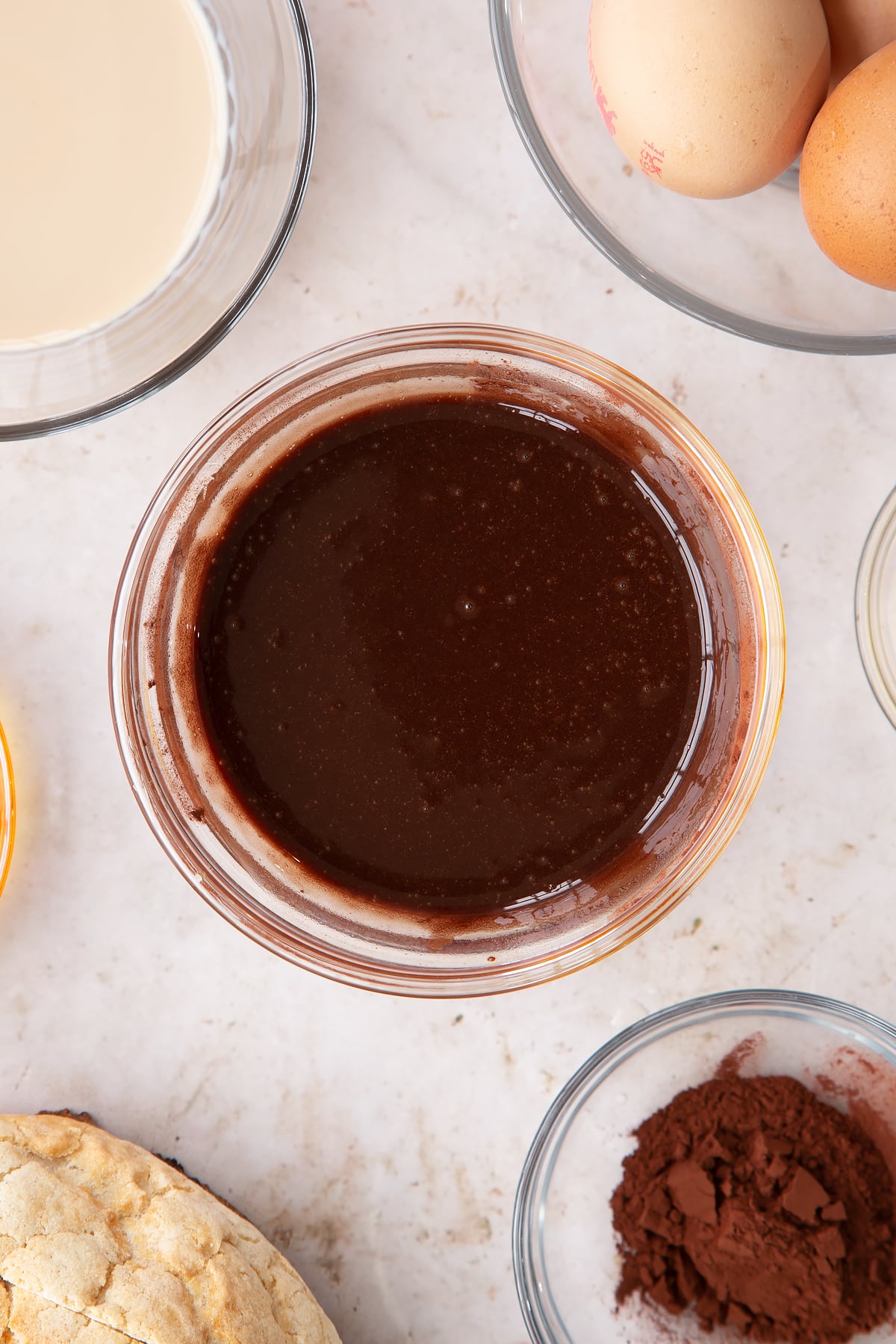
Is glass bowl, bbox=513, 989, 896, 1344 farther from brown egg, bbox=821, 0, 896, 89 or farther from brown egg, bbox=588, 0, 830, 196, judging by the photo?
brown egg, bbox=821, 0, 896, 89

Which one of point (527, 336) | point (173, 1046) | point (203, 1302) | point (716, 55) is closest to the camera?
point (716, 55)

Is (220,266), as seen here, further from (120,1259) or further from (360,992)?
(120,1259)

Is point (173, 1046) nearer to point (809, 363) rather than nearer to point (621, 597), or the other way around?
point (621, 597)

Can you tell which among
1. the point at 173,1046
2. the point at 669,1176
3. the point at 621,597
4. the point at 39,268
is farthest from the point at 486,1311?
the point at 39,268

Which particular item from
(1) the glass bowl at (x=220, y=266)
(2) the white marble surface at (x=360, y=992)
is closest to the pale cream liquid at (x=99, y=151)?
(1) the glass bowl at (x=220, y=266)

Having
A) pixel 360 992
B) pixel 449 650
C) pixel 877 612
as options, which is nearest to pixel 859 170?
pixel 877 612

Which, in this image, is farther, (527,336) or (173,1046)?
(173,1046)
